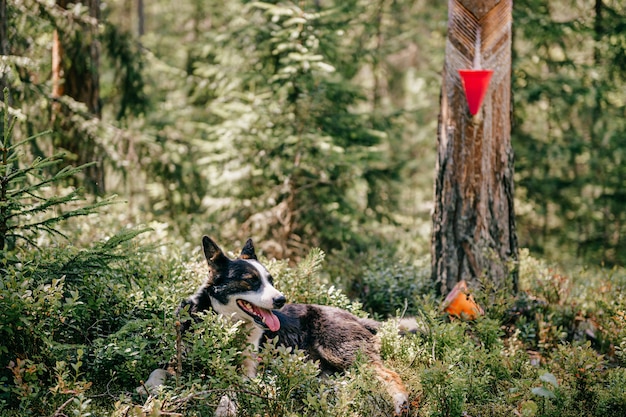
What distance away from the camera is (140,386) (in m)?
4.67

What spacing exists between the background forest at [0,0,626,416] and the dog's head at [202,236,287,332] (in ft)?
1.14

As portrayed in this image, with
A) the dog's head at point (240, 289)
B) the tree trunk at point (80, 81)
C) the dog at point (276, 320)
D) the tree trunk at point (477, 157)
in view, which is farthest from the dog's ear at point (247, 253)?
the tree trunk at point (80, 81)

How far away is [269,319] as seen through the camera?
4965 millimetres

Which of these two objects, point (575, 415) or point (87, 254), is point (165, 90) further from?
point (575, 415)

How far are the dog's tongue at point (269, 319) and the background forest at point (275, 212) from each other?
0.32 metres

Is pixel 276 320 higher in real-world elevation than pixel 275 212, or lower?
higher

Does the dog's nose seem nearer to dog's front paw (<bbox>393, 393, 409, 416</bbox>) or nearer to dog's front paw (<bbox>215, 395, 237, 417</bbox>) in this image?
dog's front paw (<bbox>215, 395, 237, 417</bbox>)

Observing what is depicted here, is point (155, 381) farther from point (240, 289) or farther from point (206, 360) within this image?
point (240, 289)

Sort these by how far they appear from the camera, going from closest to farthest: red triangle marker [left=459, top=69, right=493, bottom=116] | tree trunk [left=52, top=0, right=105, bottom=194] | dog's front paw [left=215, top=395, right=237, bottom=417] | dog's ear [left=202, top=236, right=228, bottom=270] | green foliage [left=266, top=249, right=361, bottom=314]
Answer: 1. dog's front paw [left=215, top=395, right=237, bottom=417]
2. dog's ear [left=202, top=236, right=228, bottom=270]
3. green foliage [left=266, top=249, right=361, bottom=314]
4. red triangle marker [left=459, top=69, right=493, bottom=116]
5. tree trunk [left=52, top=0, right=105, bottom=194]

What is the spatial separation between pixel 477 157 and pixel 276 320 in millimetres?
3131

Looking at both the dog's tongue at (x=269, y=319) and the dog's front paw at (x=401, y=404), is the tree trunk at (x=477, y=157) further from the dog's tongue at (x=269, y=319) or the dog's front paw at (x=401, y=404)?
the dog's tongue at (x=269, y=319)

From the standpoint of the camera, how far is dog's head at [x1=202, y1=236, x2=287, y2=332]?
16.0 ft

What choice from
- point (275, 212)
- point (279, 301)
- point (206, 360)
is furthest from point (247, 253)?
point (275, 212)

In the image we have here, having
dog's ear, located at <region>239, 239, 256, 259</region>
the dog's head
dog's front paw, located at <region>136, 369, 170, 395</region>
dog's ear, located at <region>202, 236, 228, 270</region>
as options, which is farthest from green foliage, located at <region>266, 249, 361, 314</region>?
dog's front paw, located at <region>136, 369, 170, 395</region>
